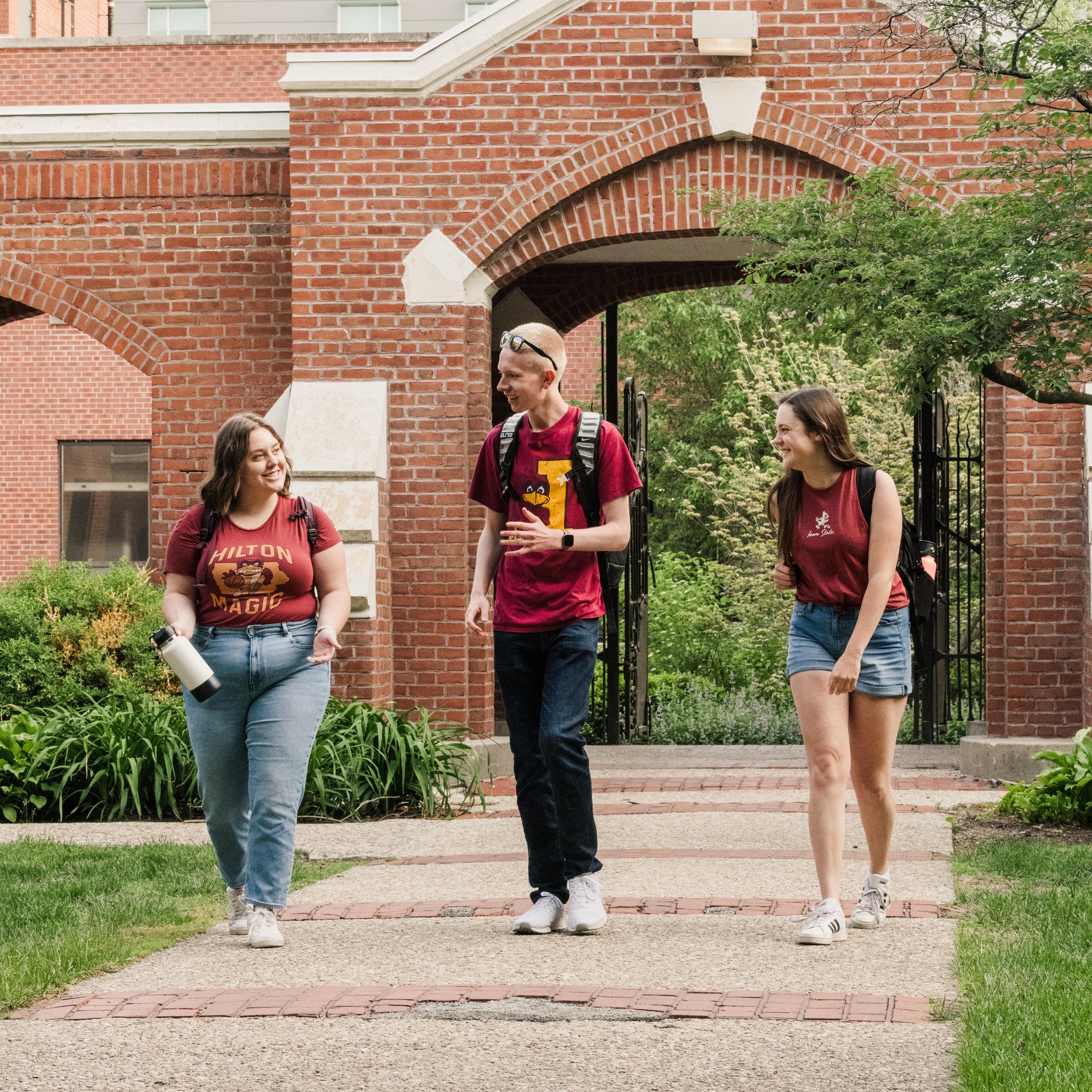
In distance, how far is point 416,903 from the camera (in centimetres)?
595

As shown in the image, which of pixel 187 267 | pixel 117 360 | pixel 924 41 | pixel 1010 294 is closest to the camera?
pixel 1010 294

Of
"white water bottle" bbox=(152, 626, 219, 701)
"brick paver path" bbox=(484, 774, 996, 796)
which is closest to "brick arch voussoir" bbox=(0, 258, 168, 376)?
"brick paver path" bbox=(484, 774, 996, 796)

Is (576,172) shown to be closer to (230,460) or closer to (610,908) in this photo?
(230,460)

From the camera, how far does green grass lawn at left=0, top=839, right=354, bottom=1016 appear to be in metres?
4.87

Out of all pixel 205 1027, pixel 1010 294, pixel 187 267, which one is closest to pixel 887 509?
pixel 1010 294

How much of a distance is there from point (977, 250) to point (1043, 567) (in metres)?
3.62

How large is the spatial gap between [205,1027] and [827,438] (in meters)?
2.76

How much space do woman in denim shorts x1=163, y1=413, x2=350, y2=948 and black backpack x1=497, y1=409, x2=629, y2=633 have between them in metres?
0.68

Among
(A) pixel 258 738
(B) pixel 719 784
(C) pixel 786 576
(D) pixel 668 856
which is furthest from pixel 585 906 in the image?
(B) pixel 719 784

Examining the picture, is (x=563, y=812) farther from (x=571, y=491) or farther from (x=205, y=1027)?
(x=205, y=1027)

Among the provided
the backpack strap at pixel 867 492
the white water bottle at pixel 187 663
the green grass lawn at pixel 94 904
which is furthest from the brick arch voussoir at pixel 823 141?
the white water bottle at pixel 187 663

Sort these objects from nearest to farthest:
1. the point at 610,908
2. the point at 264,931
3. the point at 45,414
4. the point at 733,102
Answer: the point at 264,931 < the point at 610,908 < the point at 733,102 < the point at 45,414

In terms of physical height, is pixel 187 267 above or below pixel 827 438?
above

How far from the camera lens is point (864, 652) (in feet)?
17.4
